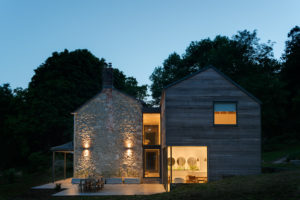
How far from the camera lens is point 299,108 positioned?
31.8 meters

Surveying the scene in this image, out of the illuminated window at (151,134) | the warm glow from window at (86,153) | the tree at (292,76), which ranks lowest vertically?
the warm glow from window at (86,153)

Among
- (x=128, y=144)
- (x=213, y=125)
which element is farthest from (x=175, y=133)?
(x=128, y=144)

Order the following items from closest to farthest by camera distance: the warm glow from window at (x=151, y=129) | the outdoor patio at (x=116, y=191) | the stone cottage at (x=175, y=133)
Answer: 1. the outdoor patio at (x=116, y=191)
2. the stone cottage at (x=175, y=133)
3. the warm glow from window at (x=151, y=129)

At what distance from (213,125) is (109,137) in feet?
25.9

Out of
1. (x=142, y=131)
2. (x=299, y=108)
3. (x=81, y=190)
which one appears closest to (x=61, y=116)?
(x=142, y=131)

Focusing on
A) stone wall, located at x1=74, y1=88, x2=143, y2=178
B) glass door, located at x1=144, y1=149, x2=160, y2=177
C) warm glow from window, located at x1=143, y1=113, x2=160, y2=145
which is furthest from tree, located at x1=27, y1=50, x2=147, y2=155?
glass door, located at x1=144, y1=149, x2=160, y2=177

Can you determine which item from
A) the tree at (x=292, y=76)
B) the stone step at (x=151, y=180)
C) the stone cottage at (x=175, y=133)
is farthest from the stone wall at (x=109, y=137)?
the tree at (x=292, y=76)

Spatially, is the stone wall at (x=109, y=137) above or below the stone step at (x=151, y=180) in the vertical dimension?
above

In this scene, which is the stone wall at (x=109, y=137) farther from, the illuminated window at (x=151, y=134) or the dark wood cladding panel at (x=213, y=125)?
the dark wood cladding panel at (x=213, y=125)

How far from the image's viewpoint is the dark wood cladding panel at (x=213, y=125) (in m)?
14.5

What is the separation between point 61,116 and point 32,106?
327 cm

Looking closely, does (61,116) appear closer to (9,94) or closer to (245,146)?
(9,94)

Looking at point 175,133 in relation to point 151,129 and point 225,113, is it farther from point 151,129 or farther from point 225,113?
point 151,129

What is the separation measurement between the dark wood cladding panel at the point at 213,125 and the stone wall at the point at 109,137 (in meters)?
5.37
